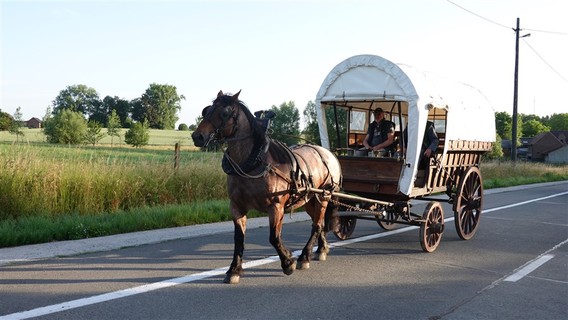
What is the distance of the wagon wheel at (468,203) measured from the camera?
9.45 meters

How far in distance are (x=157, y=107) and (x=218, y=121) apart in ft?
343

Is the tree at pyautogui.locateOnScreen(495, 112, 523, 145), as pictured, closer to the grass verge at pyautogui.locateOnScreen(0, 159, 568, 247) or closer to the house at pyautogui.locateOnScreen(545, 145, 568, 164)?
the house at pyautogui.locateOnScreen(545, 145, 568, 164)

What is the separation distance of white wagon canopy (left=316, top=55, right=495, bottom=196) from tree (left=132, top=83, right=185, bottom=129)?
9789 centimetres

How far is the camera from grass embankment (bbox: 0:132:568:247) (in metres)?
9.05

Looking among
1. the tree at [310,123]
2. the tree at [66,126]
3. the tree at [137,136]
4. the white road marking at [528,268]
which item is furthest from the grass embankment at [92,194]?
the tree at [137,136]

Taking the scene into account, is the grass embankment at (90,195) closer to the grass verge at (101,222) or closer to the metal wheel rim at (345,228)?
the grass verge at (101,222)

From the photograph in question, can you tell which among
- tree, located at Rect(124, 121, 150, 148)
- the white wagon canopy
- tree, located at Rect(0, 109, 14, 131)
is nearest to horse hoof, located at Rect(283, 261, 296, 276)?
the white wagon canopy

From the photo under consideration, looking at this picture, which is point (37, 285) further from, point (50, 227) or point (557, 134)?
point (557, 134)

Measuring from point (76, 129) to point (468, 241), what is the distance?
4589 cm

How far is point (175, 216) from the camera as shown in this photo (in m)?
10.6

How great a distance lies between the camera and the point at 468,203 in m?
9.81

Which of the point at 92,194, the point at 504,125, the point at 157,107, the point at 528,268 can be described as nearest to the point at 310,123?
the point at 92,194

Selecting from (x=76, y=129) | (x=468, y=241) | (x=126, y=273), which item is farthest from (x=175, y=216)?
A: (x=76, y=129)

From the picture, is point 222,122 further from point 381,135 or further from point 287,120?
point 287,120
